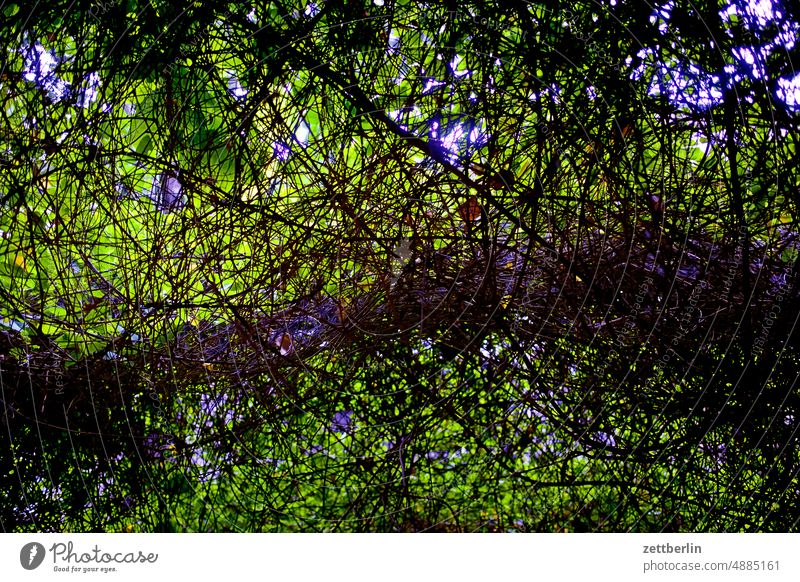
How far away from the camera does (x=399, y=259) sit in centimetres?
154

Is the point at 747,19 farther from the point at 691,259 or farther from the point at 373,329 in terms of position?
the point at 373,329
